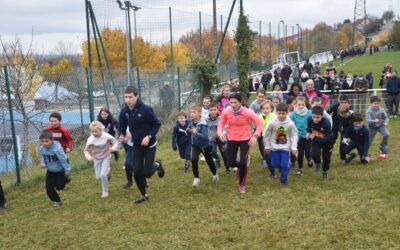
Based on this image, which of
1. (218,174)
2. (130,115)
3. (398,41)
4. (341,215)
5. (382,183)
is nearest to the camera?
(341,215)

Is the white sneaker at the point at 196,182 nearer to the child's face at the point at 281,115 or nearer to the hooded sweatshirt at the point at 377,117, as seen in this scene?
the child's face at the point at 281,115

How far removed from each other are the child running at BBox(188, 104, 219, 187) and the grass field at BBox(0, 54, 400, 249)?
239mm

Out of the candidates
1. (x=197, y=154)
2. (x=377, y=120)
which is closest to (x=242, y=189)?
(x=197, y=154)

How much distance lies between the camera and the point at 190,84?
16469 mm

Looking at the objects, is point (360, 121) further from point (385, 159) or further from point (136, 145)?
point (136, 145)

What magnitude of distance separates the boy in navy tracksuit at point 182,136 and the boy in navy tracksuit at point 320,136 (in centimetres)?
238

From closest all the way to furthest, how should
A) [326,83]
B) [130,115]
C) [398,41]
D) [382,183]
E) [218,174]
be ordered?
[130,115]
[382,183]
[218,174]
[326,83]
[398,41]

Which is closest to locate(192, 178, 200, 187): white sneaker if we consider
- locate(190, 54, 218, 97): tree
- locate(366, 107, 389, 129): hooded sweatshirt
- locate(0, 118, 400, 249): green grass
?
locate(0, 118, 400, 249): green grass

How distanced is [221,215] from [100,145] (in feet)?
7.75

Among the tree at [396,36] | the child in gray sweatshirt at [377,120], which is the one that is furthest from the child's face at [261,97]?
the tree at [396,36]

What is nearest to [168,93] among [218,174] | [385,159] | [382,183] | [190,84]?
[190,84]

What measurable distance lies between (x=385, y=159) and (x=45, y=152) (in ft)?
21.9

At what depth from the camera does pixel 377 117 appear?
8797 millimetres

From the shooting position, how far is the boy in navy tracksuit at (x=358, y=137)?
27.3 feet
